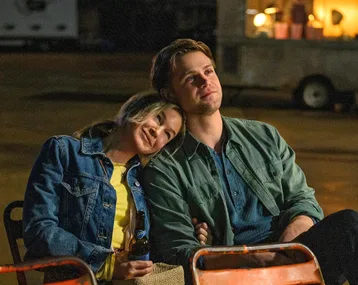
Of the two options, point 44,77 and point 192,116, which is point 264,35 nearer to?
point 44,77

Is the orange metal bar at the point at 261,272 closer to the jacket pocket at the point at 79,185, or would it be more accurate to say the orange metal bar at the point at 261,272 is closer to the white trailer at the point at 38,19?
the jacket pocket at the point at 79,185

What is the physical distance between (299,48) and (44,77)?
9758 mm

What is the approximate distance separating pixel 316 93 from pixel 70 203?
1249 centimetres

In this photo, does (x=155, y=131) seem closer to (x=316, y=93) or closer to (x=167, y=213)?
(x=167, y=213)

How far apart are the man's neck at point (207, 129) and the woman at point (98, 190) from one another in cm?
13

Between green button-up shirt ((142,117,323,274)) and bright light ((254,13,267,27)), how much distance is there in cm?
1220

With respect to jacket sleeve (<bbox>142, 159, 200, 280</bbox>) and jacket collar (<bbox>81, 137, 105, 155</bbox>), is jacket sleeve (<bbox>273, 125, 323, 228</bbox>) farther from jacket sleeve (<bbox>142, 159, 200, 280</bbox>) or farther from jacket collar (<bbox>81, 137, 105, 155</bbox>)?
jacket collar (<bbox>81, 137, 105, 155</bbox>)

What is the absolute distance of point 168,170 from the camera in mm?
3695

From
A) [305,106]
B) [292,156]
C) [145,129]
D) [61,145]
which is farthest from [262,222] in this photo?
[305,106]

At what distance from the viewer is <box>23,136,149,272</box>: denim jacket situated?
10.9 ft

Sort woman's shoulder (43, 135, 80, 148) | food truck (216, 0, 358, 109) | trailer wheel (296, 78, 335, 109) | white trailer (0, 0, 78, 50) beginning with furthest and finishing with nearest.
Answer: white trailer (0, 0, 78, 50) < trailer wheel (296, 78, 335, 109) < food truck (216, 0, 358, 109) < woman's shoulder (43, 135, 80, 148)

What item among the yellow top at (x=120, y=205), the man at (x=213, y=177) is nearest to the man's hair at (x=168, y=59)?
the man at (x=213, y=177)

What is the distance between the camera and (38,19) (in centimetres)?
3481

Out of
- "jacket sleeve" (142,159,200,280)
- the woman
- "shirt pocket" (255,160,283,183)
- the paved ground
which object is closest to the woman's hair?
the woman
